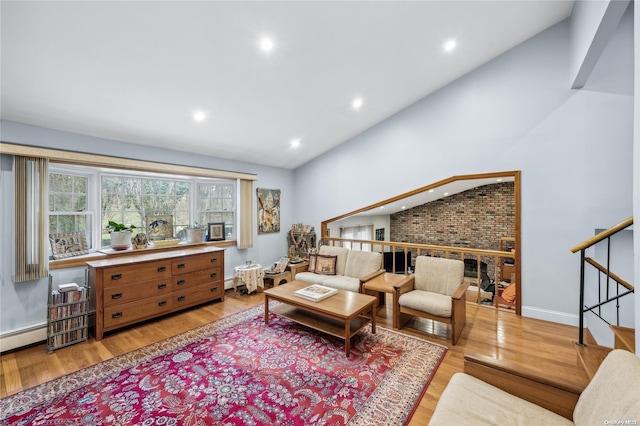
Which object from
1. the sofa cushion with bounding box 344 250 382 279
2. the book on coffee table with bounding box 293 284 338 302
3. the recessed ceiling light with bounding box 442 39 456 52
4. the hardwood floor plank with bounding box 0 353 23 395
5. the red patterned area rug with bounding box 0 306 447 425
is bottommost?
the hardwood floor plank with bounding box 0 353 23 395

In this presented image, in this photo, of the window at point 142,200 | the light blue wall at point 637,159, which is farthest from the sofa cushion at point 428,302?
the window at point 142,200

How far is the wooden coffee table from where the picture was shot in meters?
2.58

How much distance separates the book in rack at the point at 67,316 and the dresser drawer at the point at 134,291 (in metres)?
0.20

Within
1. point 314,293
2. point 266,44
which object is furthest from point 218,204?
point 266,44

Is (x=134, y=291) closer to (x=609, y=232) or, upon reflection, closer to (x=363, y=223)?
(x=609, y=232)

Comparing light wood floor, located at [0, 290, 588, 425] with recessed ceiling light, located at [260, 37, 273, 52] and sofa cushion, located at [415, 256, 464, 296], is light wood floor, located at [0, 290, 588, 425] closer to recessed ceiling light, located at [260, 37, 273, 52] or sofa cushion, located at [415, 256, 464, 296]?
sofa cushion, located at [415, 256, 464, 296]

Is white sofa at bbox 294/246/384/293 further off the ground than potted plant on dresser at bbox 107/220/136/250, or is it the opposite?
potted plant on dresser at bbox 107/220/136/250

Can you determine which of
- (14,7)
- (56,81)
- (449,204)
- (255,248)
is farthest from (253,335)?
(449,204)

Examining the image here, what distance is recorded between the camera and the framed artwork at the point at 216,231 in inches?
181

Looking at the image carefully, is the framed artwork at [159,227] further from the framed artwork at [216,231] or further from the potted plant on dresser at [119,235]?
the framed artwork at [216,231]

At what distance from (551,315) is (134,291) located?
506 cm

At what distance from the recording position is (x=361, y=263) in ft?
12.8

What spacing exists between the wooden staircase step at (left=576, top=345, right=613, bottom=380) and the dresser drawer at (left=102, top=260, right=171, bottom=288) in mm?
4165

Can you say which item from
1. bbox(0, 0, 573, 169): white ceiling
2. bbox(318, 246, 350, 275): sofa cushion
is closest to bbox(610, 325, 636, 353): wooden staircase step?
bbox(318, 246, 350, 275): sofa cushion
